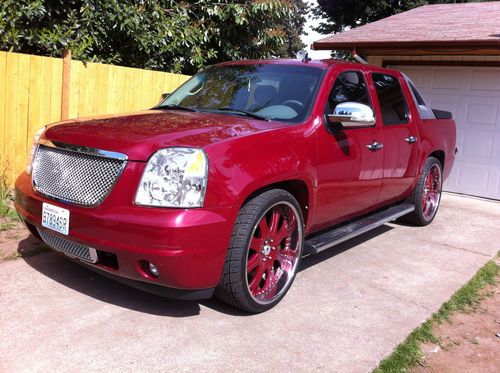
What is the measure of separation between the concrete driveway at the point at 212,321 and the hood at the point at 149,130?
1106 mm

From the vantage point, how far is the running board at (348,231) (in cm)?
409

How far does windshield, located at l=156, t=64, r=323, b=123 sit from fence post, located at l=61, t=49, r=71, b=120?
81.2 inches

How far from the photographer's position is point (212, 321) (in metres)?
3.50

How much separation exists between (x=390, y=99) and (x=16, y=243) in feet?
12.9

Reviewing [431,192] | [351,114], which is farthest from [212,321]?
[431,192]

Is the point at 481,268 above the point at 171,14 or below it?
below

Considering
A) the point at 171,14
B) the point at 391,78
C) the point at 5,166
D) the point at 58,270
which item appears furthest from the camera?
the point at 171,14

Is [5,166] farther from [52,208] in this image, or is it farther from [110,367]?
[110,367]

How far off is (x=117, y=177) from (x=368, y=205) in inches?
106

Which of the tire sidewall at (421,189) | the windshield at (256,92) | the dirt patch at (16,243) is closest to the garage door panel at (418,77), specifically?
the tire sidewall at (421,189)

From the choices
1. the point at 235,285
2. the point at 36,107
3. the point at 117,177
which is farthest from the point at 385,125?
the point at 36,107

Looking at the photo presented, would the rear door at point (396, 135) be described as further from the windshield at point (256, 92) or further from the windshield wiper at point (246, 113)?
the windshield wiper at point (246, 113)

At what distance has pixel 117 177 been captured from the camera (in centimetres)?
314

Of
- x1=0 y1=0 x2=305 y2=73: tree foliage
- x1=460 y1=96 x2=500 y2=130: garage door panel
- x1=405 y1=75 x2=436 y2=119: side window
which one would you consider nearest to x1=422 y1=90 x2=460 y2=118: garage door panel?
x1=460 y1=96 x2=500 y2=130: garage door panel
